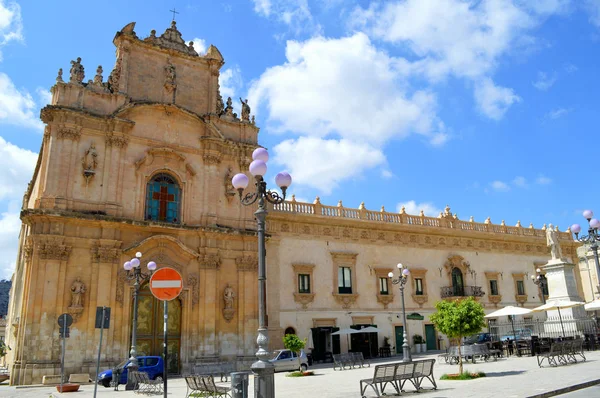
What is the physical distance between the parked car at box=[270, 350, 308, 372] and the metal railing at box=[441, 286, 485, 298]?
577 inches

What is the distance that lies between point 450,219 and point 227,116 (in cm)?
1859

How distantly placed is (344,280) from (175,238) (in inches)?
457

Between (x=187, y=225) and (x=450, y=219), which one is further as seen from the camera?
(x=450, y=219)

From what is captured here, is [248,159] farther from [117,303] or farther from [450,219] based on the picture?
[450,219]

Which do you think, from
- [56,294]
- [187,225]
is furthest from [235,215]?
[56,294]

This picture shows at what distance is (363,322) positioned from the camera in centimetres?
3183

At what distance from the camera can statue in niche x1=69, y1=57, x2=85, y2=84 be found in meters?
25.6

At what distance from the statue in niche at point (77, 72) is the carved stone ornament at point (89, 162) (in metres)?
3.58

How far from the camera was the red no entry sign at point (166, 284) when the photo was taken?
970 centimetres

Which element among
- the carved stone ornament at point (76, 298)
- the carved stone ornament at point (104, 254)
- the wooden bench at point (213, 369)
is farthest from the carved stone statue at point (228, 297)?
the carved stone ornament at point (76, 298)

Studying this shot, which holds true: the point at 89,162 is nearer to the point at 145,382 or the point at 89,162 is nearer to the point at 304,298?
the point at 145,382

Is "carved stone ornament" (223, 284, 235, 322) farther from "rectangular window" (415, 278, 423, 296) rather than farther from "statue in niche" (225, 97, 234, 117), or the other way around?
"rectangular window" (415, 278, 423, 296)

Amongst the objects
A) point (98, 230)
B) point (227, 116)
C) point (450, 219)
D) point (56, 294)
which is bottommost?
point (56, 294)

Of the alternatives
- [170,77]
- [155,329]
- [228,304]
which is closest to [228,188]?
[228,304]
